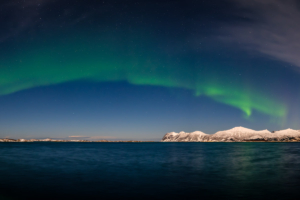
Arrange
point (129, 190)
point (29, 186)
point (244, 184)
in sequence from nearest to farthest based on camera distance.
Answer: point (129, 190)
point (29, 186)
point (244, 184)

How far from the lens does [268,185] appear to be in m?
22.5

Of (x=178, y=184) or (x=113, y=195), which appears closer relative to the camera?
(x=113, y=195)

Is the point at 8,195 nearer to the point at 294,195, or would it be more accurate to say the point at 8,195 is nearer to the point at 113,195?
the point at 113,195

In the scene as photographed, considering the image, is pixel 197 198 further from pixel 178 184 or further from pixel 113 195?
pixel 113 195

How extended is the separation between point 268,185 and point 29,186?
1042 inches

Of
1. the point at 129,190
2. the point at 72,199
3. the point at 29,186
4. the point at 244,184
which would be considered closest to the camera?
the point at 72,199

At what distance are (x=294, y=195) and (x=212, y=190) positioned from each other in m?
7.12

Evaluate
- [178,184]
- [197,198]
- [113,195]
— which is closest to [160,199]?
[197,198]

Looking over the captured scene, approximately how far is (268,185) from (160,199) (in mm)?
13677

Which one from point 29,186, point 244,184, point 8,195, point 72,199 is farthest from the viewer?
point 244,184

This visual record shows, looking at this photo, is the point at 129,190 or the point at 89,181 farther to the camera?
the point at 89,181

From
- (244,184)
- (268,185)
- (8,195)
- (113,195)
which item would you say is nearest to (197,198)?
(113,195)

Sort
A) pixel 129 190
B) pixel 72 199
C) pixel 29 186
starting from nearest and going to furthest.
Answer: pixel 72 199, pixel 129 190, pixel 29 186

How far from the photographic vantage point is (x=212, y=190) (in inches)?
797
